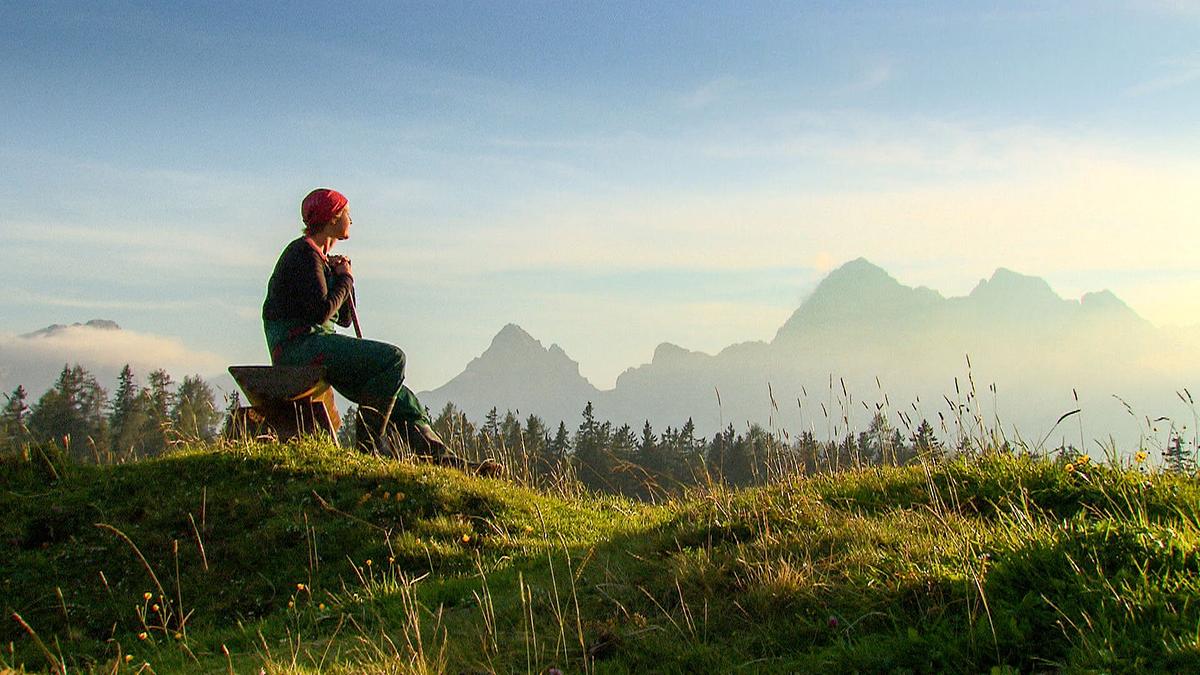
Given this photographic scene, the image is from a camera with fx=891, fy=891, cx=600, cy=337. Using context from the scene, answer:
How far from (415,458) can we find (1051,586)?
28.2 ft

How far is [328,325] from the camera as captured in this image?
1203 cm

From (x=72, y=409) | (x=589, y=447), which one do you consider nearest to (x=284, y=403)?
(x=589, y=447)

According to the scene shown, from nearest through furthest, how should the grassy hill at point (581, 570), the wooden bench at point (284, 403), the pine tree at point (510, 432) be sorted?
the grassy hill at point (581, 570), the wooden bench at point (284, 403), the pine tree at point (510, 432)

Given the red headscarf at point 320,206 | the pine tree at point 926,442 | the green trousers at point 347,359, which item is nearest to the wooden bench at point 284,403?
the green trousers at point 347,359

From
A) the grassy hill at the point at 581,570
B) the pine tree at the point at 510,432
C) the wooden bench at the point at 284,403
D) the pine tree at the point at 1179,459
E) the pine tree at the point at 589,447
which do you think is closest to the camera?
the grassy hill at the point at 581,570

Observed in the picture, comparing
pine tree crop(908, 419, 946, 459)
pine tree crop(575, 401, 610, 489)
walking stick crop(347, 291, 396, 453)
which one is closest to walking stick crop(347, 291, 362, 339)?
walking stick crop(347, 291, 396, 453)

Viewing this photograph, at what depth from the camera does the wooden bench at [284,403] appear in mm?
11477

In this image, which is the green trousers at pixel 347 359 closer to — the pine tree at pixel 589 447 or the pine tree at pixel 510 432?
the pine tree at pixel 510 432

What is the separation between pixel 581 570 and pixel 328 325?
6.37 metres

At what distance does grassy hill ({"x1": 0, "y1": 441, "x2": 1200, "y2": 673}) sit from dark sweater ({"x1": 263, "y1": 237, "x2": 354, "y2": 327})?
1.76 m

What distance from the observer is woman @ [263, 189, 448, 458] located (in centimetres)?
1152

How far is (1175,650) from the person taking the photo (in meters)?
4.09

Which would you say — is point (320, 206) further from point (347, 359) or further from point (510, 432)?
point (510, 432)

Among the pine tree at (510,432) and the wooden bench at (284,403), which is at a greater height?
the wooden bench at (284,403)
